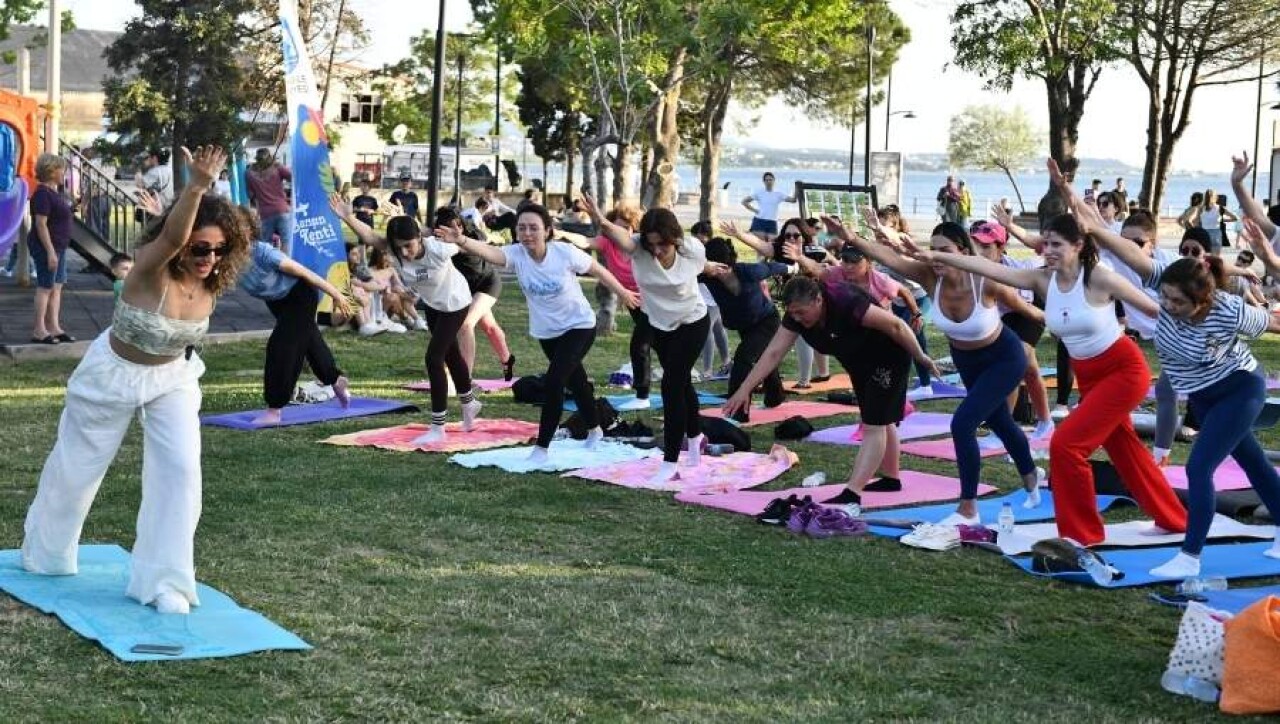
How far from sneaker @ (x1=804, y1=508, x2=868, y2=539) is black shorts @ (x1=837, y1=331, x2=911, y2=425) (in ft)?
2.67

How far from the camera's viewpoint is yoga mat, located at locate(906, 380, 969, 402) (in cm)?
1447

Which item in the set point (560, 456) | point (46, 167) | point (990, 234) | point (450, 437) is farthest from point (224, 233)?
point (46, 167)

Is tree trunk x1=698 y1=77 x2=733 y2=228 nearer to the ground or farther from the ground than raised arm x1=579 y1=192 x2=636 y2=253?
farther from the ground

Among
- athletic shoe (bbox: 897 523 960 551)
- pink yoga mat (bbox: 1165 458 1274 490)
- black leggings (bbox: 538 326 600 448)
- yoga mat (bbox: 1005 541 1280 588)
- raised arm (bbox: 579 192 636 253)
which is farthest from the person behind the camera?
black leggings (bbox: 538 326 600 448)

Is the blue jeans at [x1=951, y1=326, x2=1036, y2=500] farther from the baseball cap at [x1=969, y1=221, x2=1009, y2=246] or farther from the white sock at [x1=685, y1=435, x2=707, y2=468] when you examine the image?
the baseball cap at [x1=969, y1=221, x2=1009, y2=246]

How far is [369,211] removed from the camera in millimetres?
21281

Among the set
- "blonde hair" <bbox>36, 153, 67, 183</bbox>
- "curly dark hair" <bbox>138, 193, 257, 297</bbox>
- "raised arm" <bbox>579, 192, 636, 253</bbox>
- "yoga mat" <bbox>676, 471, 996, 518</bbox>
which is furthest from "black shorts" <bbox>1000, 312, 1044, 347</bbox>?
"blonde hair" <bbox>36, 153, 67, 183</bbox>

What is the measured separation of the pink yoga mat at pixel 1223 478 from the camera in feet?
32.9

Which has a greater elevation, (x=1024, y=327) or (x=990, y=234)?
(x=990, y=234)

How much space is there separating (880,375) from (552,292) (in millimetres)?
2474

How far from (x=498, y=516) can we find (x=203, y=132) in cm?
3307

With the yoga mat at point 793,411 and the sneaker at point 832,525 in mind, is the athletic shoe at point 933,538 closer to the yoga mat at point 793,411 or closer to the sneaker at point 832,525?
the sneaker at point 832,525

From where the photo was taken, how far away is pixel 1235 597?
7.09m

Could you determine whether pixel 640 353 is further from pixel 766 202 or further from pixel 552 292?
pixel 766 202
